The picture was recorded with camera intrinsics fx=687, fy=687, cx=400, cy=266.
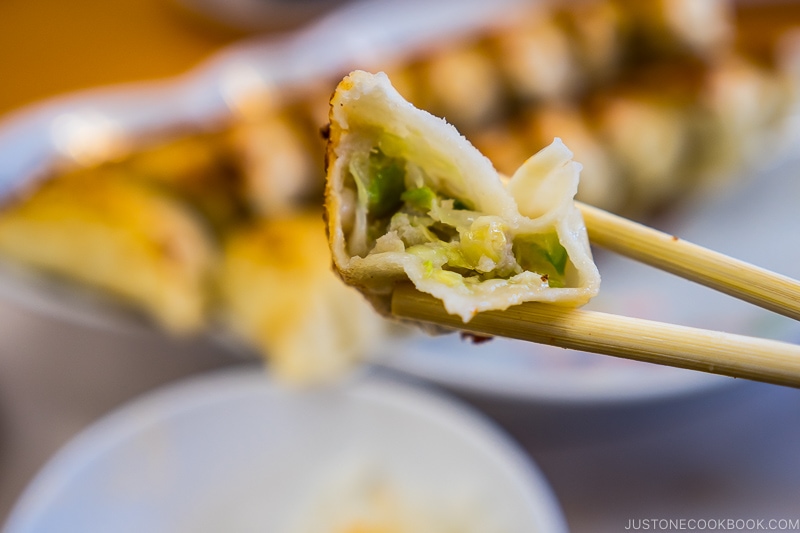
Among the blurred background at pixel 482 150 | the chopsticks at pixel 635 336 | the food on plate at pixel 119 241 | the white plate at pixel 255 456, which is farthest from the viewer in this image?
the food on plate at pixel 119 241

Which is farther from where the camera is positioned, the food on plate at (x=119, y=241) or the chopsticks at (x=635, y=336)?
the food on plate at (x=119, y=241)

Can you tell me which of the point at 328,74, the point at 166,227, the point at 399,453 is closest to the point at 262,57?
the point at 328,74

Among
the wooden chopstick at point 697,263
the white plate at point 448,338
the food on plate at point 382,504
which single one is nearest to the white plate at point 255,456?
the food on plate at point 382,504

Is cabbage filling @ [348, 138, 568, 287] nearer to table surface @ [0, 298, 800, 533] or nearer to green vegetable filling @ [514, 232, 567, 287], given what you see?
green vegetable filling @ [514, 232, 567, 287]

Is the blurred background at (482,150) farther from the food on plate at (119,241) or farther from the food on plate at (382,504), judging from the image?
the food on plate at (382,504)

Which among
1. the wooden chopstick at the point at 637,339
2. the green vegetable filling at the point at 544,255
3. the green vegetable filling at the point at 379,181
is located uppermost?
the green vegetable filling at the point at 379,181

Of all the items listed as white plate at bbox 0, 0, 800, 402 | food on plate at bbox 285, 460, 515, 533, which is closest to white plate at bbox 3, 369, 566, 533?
food on plate at bbox 285, 460, 515, 533
